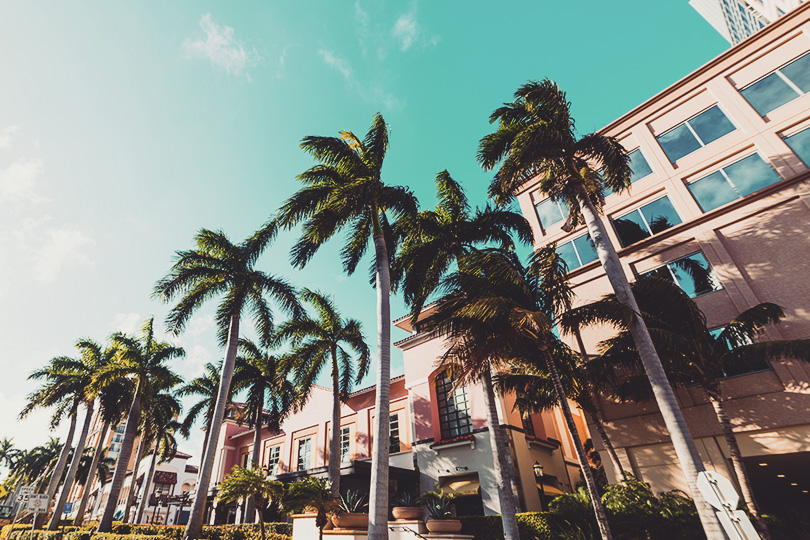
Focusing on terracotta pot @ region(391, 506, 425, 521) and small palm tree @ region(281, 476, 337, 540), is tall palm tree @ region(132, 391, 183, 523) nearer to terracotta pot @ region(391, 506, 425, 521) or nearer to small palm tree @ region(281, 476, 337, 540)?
small palm tree @ region(281, 476, 337, 540)

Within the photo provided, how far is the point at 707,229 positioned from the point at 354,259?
13556mm

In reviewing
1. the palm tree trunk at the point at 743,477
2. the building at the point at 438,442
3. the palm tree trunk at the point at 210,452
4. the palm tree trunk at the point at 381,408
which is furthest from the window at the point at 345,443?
the palm tree trunk at the point at 743,477

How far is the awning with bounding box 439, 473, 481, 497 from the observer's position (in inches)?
722

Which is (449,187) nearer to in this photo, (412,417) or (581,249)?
(581,249)

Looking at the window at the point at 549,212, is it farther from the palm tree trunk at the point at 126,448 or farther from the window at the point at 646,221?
the palm tree trunk at the point at 126,448

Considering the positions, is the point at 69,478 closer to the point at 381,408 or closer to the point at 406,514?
the point at 406,514

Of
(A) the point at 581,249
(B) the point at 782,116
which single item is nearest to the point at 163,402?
(A) the point at 581,249

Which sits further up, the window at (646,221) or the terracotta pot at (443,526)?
the window at (646,221)

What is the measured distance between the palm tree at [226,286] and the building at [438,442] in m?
8.07

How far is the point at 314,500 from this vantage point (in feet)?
41.2

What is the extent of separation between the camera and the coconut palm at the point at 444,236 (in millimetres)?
15828

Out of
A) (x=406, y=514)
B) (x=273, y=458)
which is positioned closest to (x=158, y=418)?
(x=273, y=458)

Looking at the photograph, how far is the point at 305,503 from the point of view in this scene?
41.7ft

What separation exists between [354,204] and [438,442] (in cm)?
1345
